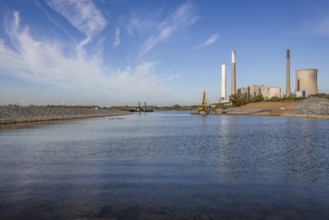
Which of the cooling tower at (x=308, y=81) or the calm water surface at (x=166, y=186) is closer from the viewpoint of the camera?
the calm water surface at (x=166, y=186)

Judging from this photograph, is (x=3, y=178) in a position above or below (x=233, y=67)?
below

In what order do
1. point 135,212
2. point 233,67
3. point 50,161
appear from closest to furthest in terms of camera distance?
point 135,212 < point 50,161 < point 233,67

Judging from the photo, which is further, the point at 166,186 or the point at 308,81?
the point at 308,81

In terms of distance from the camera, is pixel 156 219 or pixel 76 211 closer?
pixel 156 219

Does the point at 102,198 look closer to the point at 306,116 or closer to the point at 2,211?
the point at 2,211

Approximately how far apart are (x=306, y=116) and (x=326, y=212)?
80.1 metres

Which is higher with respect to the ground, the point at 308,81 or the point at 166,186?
the point at 308,81

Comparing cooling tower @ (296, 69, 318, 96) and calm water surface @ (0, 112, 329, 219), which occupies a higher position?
cooling tower @ (296, 69, 318, 96)

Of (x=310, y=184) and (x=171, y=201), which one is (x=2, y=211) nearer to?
(x=171, y=201)

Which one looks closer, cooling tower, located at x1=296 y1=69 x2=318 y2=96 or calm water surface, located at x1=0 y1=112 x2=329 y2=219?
calm water surface, located at x1=0 y1=112 x2=329 y2=219

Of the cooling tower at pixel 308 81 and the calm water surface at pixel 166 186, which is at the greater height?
the cooling tower at pixel 308 81

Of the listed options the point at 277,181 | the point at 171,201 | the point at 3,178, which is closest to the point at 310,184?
the point at 277,181

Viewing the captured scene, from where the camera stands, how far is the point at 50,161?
15.9m

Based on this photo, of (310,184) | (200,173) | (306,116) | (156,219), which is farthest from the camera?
(306,116)
